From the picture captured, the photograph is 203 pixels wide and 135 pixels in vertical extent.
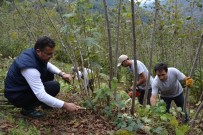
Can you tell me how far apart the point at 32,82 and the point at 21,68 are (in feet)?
0.77

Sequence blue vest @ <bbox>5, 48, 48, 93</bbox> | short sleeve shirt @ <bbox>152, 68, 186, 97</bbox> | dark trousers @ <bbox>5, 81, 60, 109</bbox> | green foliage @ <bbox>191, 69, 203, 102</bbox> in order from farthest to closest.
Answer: green foliage @ <bbox>191, 69, 203, 102</bbox>, short sleeve shirt @ <bbox>152, 68, 186, 97</bbox>, dark trousers @ <bbox>5, 81, 60, 109</bbox>, blue vest @ <bbox>5, 48, 48, 93</bbox>

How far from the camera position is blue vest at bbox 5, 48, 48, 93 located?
4.10 m

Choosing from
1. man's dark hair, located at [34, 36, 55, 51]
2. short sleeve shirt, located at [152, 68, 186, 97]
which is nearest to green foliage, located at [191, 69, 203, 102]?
short sleeve shirt, located at [152, 68, 186, 97]

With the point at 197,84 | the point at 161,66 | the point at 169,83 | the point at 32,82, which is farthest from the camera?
the point at 197,84

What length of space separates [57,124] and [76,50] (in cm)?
120

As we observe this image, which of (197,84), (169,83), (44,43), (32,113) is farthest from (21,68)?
(197,84)

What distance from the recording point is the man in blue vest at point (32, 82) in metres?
4.00

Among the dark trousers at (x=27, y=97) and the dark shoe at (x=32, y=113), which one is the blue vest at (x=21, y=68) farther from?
the dark shoe at (x=32, y=113)

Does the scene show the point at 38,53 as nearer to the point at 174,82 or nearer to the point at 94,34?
the point at 94,34

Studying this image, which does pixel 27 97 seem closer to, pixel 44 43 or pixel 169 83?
pixel 44 43

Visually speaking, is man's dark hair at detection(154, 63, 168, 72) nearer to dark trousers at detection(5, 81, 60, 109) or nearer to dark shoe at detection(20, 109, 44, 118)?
dark trousers at detection(5, 81, 60, 109)

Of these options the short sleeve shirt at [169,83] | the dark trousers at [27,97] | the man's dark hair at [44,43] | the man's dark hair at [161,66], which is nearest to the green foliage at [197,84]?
the short sleeve shirt at [169,83]

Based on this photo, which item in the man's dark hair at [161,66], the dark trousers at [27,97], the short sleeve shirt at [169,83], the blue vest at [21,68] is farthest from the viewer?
the short sleeve shirt at [169,83]

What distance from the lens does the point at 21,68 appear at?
13.3 ft
